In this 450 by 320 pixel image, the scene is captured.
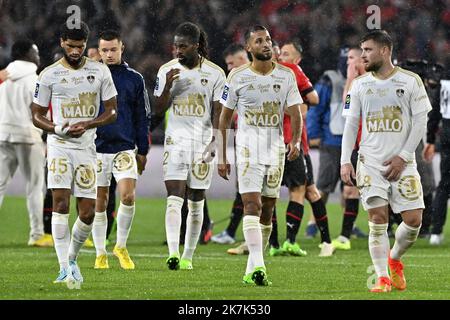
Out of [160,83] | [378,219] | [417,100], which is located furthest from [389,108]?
[160,83]

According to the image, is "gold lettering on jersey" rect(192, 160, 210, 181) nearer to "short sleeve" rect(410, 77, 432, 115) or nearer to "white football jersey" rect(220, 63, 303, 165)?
"white football jersey" rect(220, 63, 303, 165)

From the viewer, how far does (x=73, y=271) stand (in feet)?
30.4

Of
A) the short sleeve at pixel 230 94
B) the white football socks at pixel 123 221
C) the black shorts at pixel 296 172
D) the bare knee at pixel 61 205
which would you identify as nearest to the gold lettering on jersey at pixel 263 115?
the short sleeve at pixel 230 94

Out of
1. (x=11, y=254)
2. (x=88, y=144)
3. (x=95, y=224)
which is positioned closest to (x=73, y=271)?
(x=88, y=144)

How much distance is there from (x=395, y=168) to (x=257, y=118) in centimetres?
125

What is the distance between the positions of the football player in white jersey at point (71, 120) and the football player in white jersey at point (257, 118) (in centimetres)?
91

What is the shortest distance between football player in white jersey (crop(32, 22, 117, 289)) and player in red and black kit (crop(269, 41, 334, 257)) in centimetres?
311

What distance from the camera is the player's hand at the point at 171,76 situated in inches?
417

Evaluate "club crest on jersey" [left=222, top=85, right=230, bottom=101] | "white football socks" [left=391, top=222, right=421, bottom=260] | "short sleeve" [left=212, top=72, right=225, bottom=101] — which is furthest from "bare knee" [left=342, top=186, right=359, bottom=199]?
"white football socks" [left=391, top=222, right=421, bottom=260]

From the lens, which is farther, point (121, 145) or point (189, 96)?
point (121, 145)

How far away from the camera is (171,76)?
1061 cm

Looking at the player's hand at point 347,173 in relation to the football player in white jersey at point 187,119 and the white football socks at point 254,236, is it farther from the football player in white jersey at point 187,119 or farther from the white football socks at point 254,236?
the football player in white jersey at point 187,119

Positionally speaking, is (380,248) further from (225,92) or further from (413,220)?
(225,92)

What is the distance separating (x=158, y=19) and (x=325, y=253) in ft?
31.0
